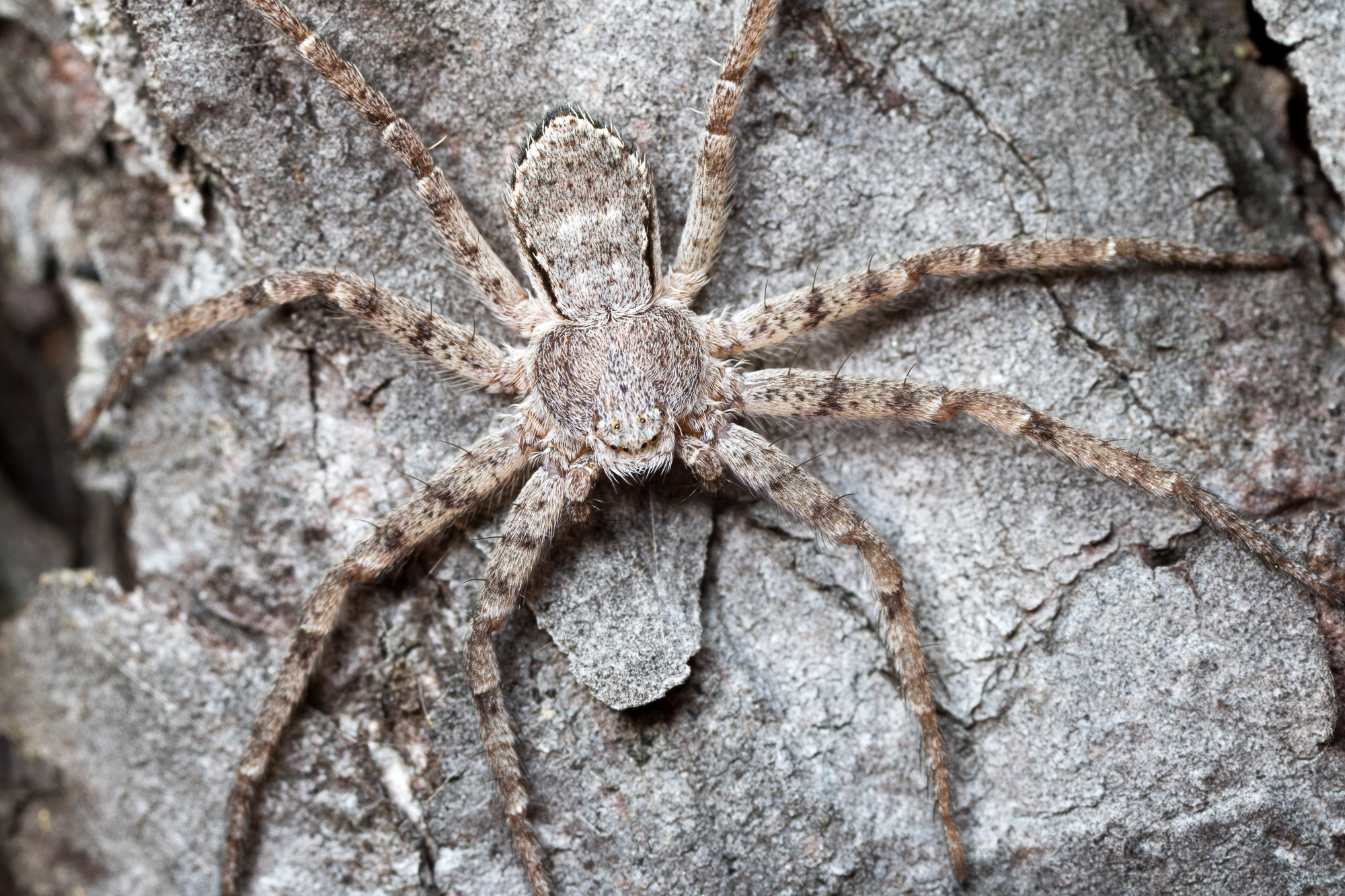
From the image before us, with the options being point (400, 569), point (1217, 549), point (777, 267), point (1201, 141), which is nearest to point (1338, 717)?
point (1217, 549)

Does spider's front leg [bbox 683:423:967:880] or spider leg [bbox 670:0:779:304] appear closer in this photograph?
spider's front leg [bbox 683:423:967:880]

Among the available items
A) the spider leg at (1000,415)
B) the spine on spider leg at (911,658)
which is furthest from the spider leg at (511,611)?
the spine on spider leg at (911,658)

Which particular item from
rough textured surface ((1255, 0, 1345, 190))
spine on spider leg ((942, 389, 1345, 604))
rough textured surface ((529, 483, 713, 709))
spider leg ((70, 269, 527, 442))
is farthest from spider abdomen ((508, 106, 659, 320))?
rough textured surface ((1255, 0, 1345, 190))

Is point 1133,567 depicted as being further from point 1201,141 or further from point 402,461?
point 402,461

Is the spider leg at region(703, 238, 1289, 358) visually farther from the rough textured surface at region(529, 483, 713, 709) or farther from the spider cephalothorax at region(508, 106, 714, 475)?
the rough textured surface at region(529, 483, 713, 709)

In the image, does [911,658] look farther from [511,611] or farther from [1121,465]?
[511,611]
